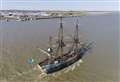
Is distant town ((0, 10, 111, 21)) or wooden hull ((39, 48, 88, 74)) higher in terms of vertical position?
distant town ((0, 10, 111, 21))

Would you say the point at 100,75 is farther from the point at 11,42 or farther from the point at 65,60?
the point at 11,42

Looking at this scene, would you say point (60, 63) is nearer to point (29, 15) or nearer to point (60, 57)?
point (60, 57)

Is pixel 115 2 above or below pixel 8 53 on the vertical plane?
above

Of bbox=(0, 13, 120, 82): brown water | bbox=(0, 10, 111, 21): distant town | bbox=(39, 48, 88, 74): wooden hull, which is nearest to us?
bbox=(0, 13, 120, 82): brown water

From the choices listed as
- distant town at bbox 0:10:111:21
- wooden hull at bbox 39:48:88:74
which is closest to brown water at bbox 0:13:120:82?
wooden hull at bbox 39:48:88:74

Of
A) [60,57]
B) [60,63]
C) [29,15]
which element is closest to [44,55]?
[60,57]

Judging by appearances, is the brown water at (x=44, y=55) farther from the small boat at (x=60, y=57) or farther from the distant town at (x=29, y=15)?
the distant town at (x=29, y=15)

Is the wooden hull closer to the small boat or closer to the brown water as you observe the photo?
the small boat

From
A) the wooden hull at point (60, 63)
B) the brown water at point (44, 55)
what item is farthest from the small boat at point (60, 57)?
the brown water at point (44, 55)

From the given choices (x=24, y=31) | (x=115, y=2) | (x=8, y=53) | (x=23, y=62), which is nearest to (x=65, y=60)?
(x=23, y=62)
